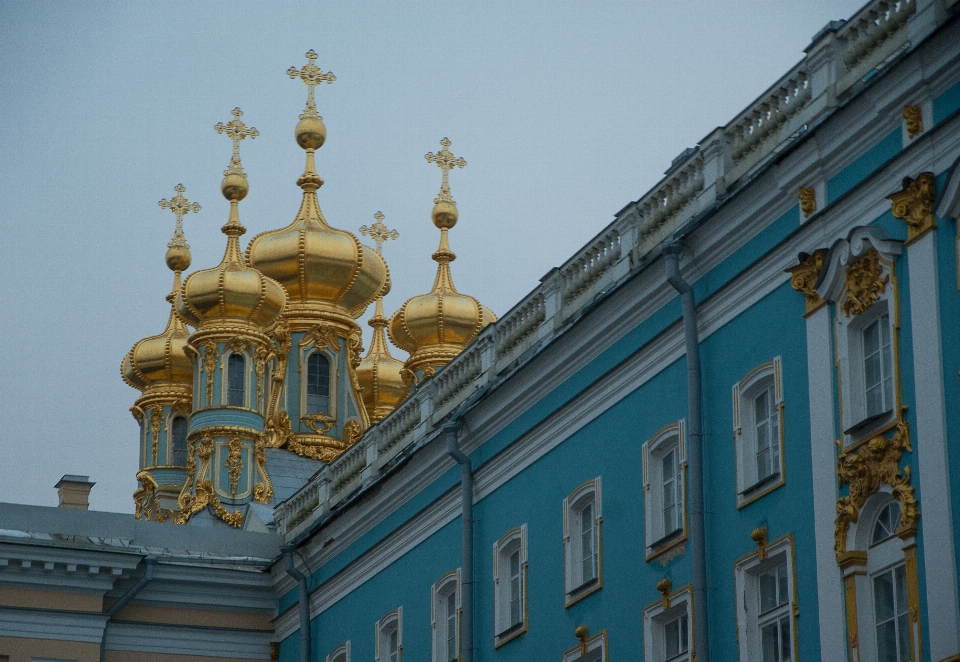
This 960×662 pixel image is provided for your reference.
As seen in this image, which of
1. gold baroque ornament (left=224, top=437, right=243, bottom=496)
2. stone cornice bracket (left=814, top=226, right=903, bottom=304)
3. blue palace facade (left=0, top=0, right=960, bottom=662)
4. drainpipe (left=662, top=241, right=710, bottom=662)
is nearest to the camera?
blue palace facade (left=0, top=0, right=960, bottom=662)

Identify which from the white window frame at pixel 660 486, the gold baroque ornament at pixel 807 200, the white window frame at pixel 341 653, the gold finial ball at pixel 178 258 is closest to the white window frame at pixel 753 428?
the white window frame at pixel 660 486

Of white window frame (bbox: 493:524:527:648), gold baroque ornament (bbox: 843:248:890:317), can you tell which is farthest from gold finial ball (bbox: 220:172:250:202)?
gold baroque ornament (bbox: 843:248:890:317)

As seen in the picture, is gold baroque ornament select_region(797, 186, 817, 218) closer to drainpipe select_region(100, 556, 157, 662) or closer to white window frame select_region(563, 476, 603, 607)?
white window frame select_region(563, 476, 603, 607)

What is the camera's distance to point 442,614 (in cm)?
2522

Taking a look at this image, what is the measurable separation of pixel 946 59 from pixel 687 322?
14.5 ft

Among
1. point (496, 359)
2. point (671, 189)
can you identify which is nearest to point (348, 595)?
point (496, 359)

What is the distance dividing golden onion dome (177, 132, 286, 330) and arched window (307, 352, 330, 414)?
3483 millimetres

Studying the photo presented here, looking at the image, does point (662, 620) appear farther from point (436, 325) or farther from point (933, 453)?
point (436, 325)

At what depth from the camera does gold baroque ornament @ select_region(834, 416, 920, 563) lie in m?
16.4

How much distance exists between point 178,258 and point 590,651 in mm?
31997

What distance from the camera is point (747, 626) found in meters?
18.5

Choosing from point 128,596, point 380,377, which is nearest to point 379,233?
point 380,377

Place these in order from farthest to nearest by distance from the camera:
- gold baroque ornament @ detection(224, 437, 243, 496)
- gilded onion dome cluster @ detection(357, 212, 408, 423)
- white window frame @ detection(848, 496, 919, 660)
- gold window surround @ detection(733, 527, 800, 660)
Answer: gilded onion dome cluster @ detection(357, 212, 408, 423), gold baroque ornament @ detection(224, 437, 243, 496), gold window surround @ detection(733, 527, 800, 660), white window frame @ detection(848, 496, 919, 660)

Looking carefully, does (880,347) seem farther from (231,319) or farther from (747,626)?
(231,319)
